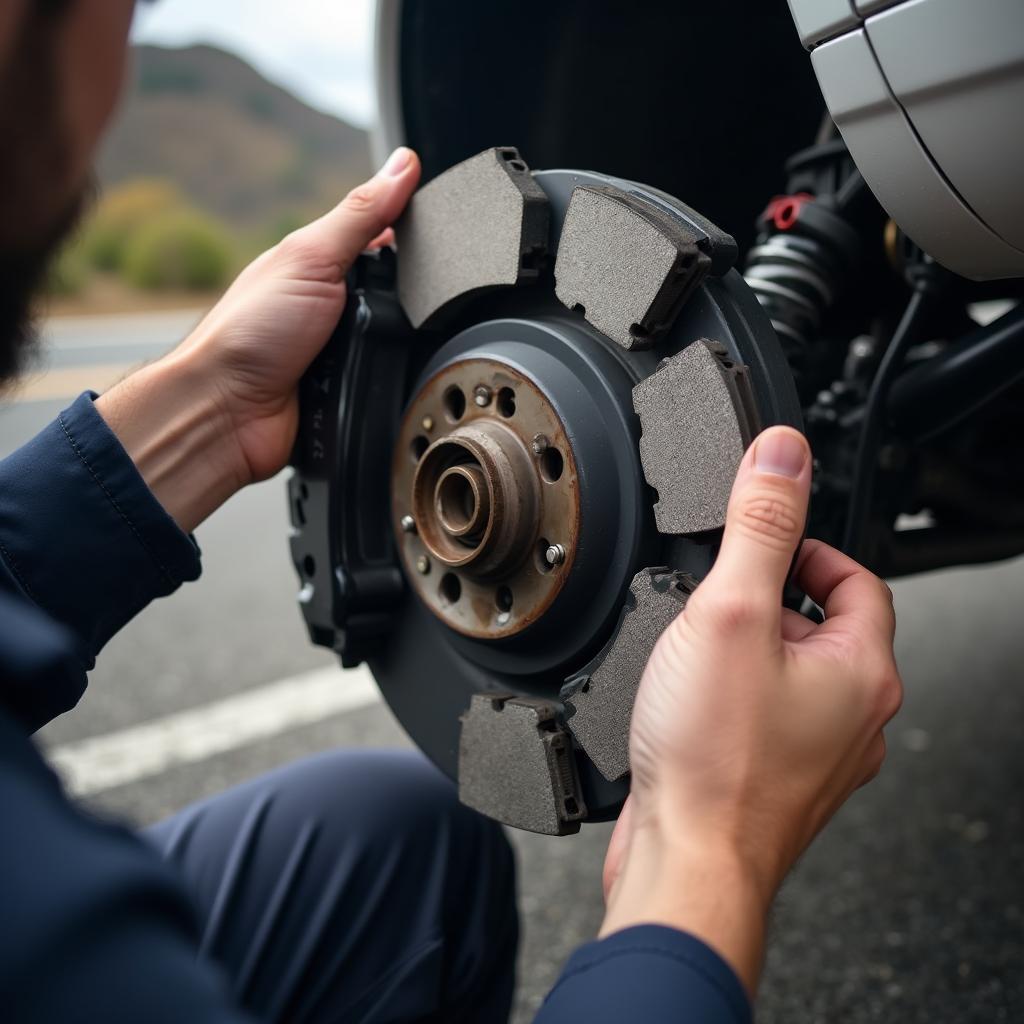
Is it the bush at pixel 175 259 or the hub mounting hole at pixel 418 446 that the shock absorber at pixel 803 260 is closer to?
the hub mounting hole at pixel 418 446

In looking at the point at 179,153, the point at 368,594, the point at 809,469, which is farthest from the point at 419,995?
the point at 179,153

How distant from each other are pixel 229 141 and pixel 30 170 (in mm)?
47502

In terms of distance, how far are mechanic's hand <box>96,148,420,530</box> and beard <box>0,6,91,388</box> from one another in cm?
43

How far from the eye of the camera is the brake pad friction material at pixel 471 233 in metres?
0.89

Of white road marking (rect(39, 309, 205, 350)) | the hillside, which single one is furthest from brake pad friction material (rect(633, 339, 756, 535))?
the hillside

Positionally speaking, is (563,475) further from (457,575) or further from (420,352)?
(420,352)

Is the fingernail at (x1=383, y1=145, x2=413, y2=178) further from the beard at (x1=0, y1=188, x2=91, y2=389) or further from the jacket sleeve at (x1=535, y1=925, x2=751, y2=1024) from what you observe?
the jacket sleeve at (x1=535, y1=925, x2=751, y2=1024)

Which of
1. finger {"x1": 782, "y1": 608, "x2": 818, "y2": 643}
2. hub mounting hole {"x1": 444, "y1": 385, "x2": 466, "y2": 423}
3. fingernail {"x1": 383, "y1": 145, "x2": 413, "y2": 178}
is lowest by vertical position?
finger {"x1": 782, "y1": 608, "x2": 818, "y2": 643}

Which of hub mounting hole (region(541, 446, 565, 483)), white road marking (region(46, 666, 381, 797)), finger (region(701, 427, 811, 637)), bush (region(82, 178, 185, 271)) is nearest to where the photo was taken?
finger (region(701, 427, 811, 637))

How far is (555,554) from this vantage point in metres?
0.87

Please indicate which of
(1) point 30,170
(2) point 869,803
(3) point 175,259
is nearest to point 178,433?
(1) point 30,170

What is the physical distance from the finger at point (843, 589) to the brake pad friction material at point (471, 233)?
351 mm

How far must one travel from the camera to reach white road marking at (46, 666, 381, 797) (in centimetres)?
190

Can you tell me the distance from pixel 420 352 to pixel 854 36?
51 cm
